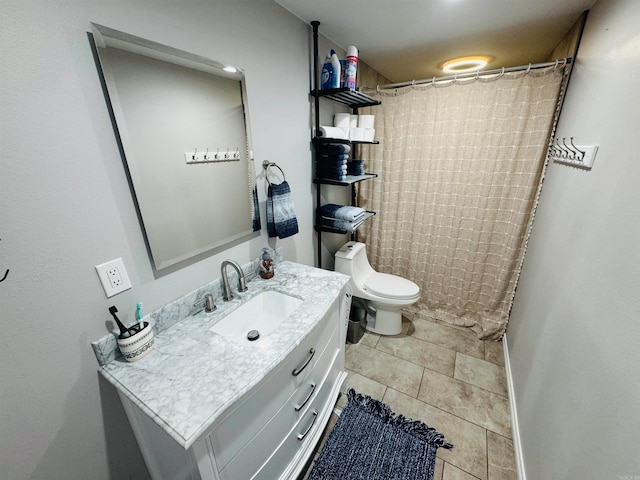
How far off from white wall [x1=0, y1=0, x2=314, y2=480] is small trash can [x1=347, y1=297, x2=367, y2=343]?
4.83 ft

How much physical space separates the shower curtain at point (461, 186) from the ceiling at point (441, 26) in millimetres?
266

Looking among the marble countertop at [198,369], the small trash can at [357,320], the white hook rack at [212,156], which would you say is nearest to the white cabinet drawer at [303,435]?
the marble countertop at [198,369]

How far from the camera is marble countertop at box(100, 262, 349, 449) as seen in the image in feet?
2.19

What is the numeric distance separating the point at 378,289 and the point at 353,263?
29 centimetres

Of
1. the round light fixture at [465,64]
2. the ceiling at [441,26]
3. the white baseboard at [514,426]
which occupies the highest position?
the round light fixture at [465,64]

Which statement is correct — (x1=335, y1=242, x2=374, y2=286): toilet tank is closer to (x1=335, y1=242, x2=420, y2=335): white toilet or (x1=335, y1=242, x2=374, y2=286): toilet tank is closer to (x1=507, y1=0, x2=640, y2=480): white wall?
(x1=335, y1=242, x2=420, y2=335): white toilet

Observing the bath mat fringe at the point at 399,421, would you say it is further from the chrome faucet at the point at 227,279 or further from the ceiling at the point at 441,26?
the ceiling at the point at 441,26

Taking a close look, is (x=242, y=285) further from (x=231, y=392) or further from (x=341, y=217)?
(x=341, y=217)

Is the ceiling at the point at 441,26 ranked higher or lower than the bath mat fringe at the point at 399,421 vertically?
higher

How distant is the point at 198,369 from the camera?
81cm

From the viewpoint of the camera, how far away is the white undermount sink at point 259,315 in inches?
44.5

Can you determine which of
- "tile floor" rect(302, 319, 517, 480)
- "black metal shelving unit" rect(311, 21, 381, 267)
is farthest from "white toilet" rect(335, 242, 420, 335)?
"black metal shelving unit" rect(311, 21, 381, 267)

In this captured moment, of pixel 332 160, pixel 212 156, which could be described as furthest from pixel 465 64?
pixel 212 156

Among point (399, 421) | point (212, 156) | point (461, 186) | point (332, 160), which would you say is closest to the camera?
point (212, 156)
